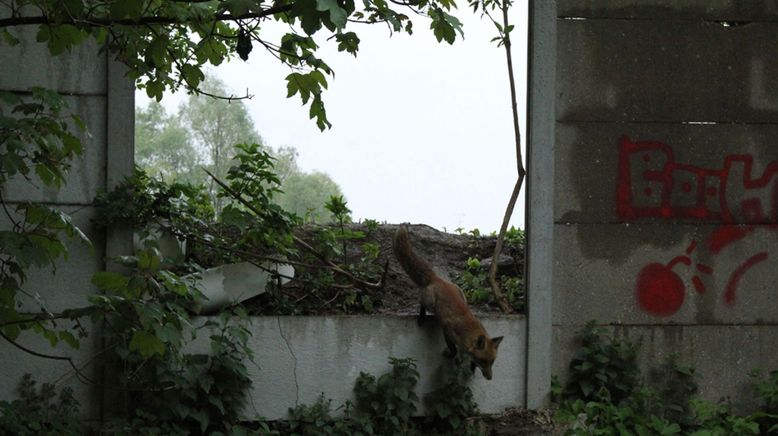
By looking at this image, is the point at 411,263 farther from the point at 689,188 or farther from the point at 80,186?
the point at 80,186

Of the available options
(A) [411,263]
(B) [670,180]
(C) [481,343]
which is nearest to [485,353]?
(C) [481,343]

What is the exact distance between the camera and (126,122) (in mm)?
6004

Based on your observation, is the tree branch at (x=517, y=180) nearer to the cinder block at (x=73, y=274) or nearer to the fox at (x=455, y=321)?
the fox at (x=455, y=321)

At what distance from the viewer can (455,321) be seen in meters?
6.18

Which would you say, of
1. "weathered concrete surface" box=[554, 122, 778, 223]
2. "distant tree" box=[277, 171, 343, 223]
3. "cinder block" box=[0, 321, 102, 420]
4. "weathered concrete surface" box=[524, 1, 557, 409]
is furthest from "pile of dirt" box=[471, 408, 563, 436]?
"cinder block" box=[0, 321, 102, 420]

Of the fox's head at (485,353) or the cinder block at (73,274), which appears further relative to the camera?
the fox's head at (485,353)

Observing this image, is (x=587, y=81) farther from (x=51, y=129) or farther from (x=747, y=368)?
(x=51, y=129)

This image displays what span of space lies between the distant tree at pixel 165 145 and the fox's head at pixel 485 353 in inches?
96.5

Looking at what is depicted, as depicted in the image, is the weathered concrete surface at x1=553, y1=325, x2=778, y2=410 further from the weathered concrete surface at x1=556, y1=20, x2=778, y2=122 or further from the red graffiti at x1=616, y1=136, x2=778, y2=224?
the weathered concrete surface at x1=556, y1=20, x2=778, y2=122

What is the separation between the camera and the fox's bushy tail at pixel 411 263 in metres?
6.47

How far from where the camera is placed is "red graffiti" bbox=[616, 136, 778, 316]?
6578 millimetres

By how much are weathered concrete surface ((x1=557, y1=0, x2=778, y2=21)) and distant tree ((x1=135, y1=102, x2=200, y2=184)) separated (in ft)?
9.31

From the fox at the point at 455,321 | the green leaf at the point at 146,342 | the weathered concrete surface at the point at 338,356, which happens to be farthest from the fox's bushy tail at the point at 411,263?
the green leaf at the point at 146,342

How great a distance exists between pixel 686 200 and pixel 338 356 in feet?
A: 8.49
